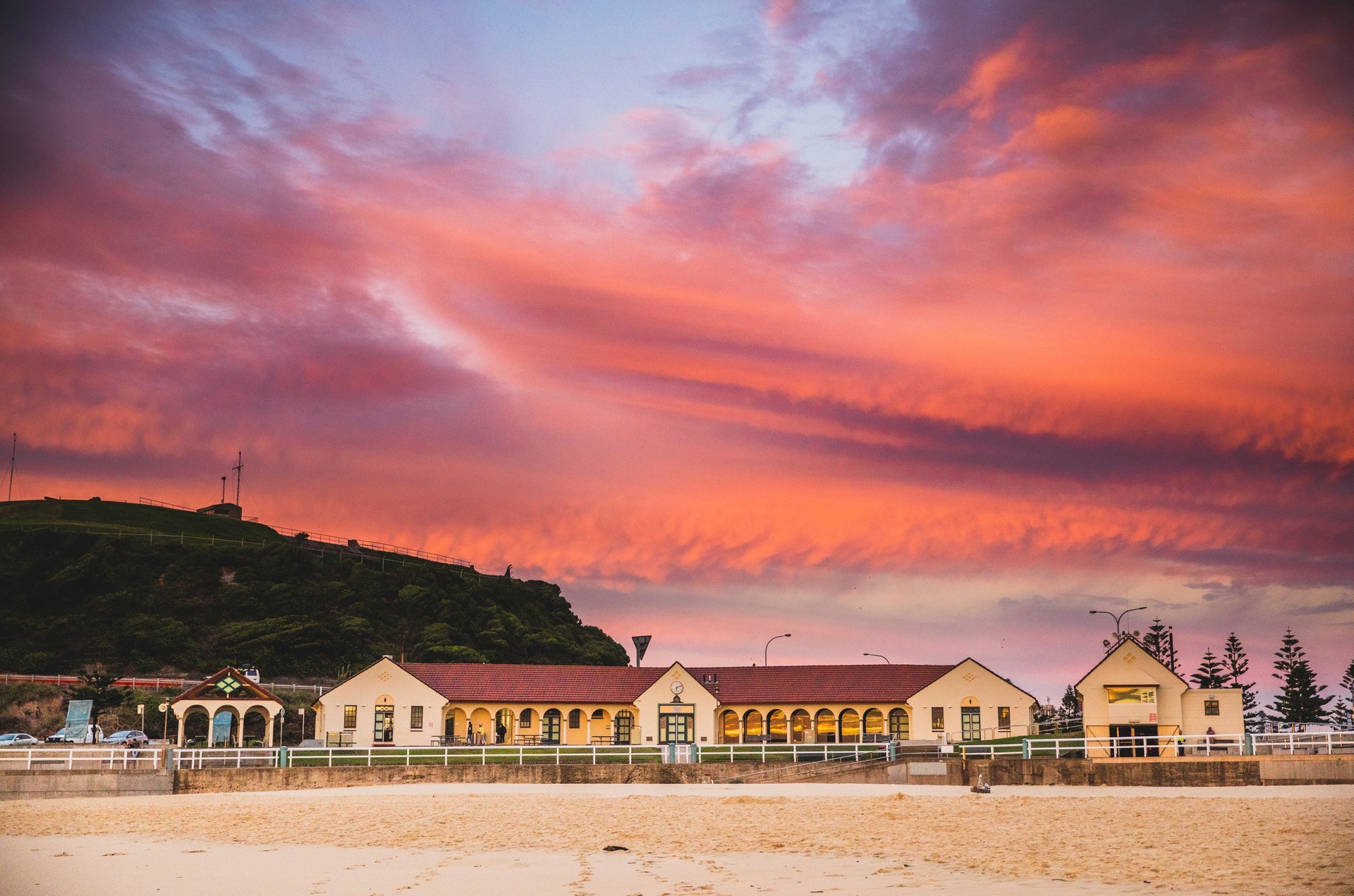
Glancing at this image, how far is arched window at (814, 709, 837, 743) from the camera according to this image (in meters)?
61.8

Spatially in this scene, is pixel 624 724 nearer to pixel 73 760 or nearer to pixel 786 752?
pixel 786 752

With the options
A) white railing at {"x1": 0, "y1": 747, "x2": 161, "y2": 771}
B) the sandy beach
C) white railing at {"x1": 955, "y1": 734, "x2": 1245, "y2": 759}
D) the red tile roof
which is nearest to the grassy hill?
the red tile roof

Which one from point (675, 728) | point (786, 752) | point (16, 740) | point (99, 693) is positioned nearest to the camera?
point (786, 752)

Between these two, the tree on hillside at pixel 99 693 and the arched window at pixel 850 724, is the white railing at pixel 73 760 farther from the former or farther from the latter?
the arched window at pixel 850 724

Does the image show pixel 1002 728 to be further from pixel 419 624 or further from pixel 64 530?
pixel 64 530

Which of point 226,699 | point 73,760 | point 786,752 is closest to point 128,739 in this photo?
point 226,699

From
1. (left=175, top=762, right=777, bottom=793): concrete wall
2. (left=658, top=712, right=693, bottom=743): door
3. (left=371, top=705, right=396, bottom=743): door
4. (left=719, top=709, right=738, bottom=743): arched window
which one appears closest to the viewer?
(left=175, top=762, right=777, bottom=793): concrete wall

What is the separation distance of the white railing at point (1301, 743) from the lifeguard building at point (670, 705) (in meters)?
19.2

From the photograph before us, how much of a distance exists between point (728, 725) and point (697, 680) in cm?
312

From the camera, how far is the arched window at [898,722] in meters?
60.9

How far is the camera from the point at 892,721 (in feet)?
200

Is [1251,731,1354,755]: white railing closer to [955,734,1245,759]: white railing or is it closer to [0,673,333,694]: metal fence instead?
[955,734,1245,759]: white railing

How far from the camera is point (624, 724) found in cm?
6231

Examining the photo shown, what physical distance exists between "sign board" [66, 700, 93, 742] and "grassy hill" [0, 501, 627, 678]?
1450 inches
